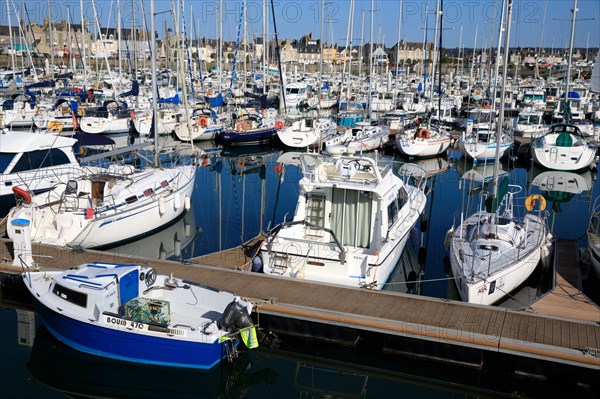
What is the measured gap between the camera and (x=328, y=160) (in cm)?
1770

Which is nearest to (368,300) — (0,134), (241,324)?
(241,324)

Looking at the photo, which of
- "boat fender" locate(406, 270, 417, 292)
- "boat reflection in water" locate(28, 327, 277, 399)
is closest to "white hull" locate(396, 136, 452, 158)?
"boat fender" locate(406, 270, 417, 292)

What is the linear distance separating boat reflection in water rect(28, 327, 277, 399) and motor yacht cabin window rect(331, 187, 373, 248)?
14.8 feet

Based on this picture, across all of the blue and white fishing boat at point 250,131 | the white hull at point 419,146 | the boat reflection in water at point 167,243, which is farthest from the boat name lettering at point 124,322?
the blue and white fishing boat at point 250,131

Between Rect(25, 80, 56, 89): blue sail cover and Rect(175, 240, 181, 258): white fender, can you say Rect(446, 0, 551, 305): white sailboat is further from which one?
Rect(25, 80, 56, 89): blue sail cover

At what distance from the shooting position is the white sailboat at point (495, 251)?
14.2m

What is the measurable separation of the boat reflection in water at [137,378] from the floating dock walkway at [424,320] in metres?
1.41

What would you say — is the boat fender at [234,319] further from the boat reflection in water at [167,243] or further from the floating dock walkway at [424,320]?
the boat reflection in water at [167,243]

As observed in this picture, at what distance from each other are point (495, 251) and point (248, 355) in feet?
21.8

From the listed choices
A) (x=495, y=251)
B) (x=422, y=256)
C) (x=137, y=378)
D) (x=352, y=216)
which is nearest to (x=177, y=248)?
(x=352, y=216)

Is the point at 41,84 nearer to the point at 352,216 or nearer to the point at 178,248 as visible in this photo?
the point at 178,248

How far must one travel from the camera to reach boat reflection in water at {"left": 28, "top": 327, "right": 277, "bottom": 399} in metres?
11.9

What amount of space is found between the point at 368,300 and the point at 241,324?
9.94 feet

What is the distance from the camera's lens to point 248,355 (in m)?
13.0
